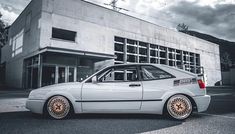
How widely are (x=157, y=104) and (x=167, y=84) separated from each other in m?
0.51

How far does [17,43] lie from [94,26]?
1081 cm

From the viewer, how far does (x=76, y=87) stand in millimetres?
3936

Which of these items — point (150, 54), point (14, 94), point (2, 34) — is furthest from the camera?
point (2, 34)

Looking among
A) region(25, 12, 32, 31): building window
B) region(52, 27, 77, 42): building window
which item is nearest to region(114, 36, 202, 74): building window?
region(52, 27, 77, 42): building window

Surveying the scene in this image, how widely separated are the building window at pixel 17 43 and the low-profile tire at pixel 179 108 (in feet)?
66.0

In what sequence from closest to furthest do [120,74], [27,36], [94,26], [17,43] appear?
1. [120,74]
2. [27,36]
3. [94,26]
4. [17,43]

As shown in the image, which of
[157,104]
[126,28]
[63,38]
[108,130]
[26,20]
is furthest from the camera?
[126,28]

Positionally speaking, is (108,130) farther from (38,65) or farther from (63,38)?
(63,38)

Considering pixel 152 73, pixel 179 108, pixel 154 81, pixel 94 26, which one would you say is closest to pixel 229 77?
pixel 94 26

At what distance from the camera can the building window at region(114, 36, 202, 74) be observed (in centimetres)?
2009

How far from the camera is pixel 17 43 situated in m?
21.7

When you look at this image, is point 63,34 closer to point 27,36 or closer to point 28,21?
point 27,36

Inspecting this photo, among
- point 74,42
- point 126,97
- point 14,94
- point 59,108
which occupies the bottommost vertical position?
point 14,94

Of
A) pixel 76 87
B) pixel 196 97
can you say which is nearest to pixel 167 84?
pixel 196 97
